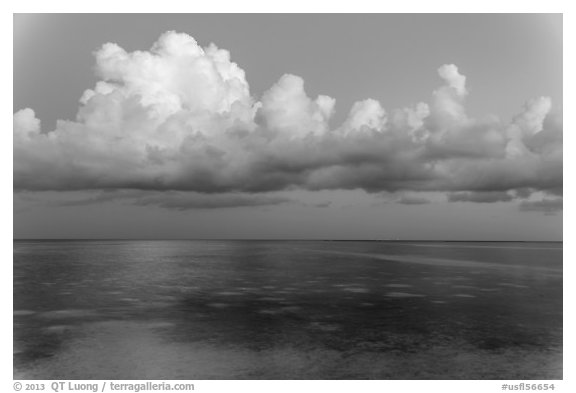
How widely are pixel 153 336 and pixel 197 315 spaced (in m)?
3.95

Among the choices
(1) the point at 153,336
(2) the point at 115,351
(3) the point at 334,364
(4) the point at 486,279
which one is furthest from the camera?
(4) the point at 486,279

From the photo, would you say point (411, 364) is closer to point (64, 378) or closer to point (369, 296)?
point (64, 378)

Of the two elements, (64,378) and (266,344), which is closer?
(64,378)

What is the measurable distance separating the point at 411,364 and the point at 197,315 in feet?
35.3

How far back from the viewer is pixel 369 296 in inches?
1087

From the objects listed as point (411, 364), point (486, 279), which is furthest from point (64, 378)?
point (486, 279)
